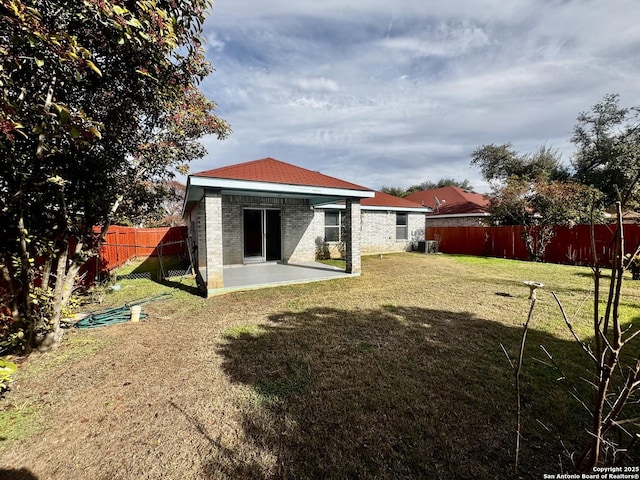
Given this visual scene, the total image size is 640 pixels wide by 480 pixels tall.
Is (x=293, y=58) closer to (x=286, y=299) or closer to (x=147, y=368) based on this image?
(x=286, y=299)

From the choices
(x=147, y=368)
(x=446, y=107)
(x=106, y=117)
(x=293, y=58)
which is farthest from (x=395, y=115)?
(x=147, y=368)

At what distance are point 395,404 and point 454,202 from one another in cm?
2296

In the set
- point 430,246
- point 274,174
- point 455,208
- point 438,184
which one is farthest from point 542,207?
point 438,184

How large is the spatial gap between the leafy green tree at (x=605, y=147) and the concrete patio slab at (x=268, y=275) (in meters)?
18.0

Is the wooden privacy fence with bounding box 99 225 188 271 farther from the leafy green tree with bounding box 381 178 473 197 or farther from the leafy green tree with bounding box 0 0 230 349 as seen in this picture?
the leafy green tree with bounding box 381 178 473 197

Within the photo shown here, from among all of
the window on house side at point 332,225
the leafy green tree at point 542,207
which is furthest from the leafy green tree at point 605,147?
the window on house side at point 332,225

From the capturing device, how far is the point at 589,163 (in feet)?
60.3

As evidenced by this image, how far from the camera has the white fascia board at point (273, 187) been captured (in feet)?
22.8

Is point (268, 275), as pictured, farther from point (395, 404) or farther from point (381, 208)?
point (381, 208)

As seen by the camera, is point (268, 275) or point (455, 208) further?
point (455, 208)

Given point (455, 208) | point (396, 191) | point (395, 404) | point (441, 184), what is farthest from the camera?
point (441, 184)

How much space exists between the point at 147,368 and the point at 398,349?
349 centimetres

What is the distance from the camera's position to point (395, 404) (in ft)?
9.39

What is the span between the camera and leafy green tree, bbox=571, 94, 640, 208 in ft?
52.3
